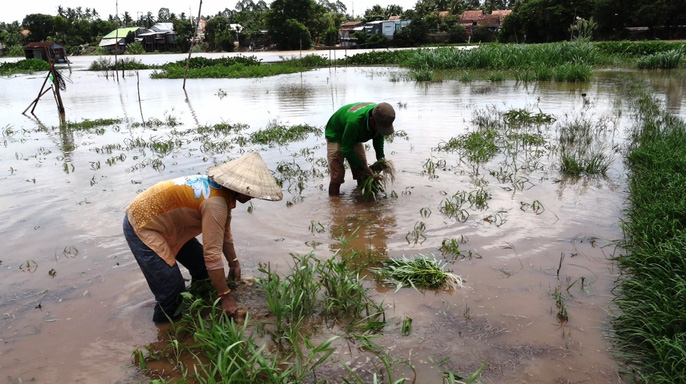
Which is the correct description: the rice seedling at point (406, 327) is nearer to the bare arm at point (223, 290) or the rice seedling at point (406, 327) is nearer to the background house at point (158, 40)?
the bare arm at point (223, 290)

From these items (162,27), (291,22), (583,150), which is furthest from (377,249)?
(162,27)

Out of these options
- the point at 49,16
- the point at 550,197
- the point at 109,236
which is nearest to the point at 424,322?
the point at 550,197

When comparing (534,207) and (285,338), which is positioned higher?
(534,207)

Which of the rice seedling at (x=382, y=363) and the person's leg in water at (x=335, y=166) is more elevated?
the person's leg in water at (x=335, y=166)

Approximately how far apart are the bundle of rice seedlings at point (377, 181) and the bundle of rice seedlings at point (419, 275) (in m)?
1.63

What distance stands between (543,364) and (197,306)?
217cm

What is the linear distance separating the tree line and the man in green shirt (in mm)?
14596

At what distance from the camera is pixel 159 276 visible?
2947 millimetres

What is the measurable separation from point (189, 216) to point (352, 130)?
2.28 meters

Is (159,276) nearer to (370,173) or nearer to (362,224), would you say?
(362,224)

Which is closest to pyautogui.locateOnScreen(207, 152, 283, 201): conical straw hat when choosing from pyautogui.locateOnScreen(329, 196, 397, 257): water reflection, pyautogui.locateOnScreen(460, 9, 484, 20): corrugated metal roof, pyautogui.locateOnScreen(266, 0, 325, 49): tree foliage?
pyautogui.locateOnScreen(329, 196, 397, 257): water reflection

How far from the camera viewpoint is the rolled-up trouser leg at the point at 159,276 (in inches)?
114

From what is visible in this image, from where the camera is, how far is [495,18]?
5850cm

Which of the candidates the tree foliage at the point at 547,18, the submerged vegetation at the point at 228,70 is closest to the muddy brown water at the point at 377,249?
the submerged vegetation at the point at 228,70
